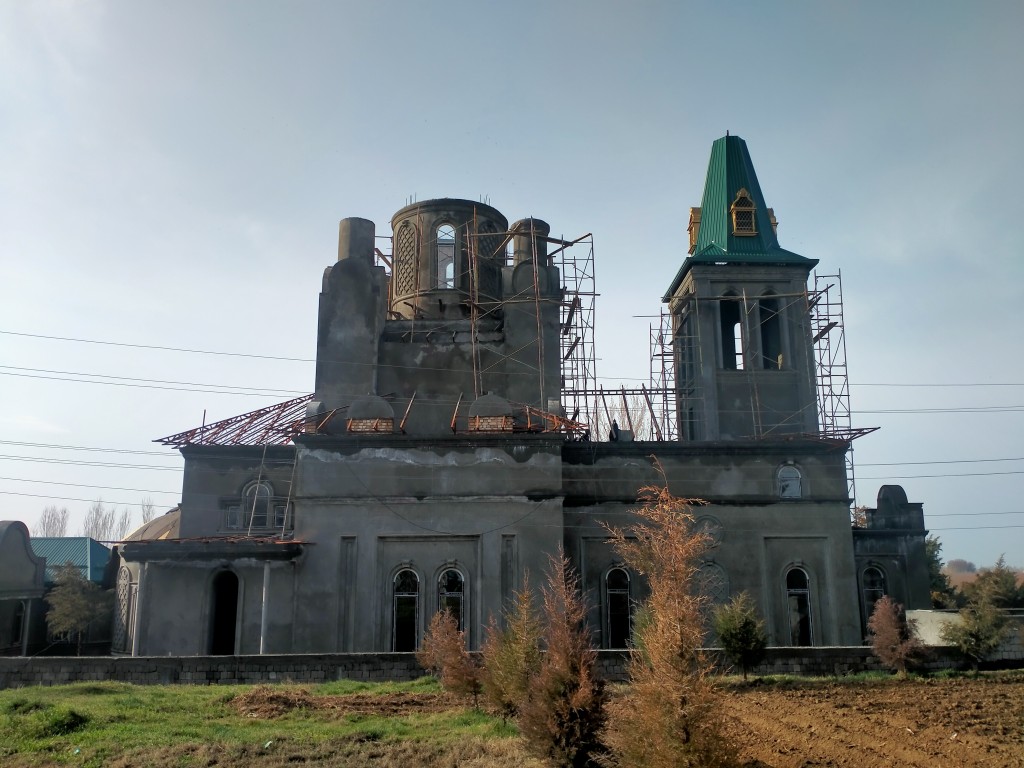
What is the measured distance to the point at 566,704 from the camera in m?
11.5

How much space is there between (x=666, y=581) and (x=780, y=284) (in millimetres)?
25570

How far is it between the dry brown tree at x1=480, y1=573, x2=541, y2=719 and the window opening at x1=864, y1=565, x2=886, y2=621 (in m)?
20.5

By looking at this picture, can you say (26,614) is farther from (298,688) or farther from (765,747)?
(765,747)

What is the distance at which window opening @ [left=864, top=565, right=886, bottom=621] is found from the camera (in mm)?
31203

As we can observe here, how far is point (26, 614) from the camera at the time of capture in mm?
33031

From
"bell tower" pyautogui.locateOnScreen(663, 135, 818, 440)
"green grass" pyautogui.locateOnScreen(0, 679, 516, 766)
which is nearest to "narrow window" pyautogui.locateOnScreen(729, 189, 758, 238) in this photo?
"bell tower" pyautogui.locateOnScreen(663, 135, 818, 440)

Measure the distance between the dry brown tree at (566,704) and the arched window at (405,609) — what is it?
476 inches

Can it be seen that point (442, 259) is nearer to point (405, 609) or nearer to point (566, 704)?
point (405, 609)

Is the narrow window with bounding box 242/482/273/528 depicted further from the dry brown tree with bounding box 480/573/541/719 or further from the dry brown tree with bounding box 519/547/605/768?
the dry brown tree with bounding box 519/547/605/768

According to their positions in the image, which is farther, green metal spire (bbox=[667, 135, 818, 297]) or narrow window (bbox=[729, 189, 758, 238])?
narrow window (bbox=[729, 189, 758, 238])

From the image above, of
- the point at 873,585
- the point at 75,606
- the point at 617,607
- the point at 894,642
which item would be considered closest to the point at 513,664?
the point at 894,642

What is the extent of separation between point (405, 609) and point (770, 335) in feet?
60.4

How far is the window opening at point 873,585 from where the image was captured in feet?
102

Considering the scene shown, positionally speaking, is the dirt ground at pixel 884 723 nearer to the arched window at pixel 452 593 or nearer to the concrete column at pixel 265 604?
the arched window at pixel 452 593
